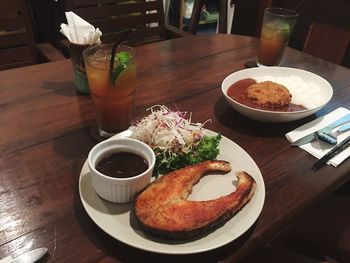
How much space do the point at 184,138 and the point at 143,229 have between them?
0.94ft

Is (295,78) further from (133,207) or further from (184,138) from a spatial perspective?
(133,207)

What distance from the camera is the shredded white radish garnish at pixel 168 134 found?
82 cm

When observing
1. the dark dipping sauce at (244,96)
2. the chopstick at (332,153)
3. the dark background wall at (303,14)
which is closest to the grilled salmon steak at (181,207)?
the chopstick at (332,153)

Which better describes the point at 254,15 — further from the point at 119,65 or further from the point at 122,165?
the point at 122,165

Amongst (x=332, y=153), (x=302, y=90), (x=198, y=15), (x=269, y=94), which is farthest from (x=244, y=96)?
(x=198, y=15)

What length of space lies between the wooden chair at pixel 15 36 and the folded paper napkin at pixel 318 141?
4.96 feet

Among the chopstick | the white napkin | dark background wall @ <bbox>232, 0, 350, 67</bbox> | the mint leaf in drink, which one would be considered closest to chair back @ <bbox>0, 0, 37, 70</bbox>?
the white napkin

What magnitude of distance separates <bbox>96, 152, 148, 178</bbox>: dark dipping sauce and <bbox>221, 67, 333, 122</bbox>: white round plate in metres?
0.43

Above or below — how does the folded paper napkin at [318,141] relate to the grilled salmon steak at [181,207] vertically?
below

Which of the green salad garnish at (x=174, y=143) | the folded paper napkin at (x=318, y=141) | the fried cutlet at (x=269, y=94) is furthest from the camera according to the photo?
the fried cutlet at (x=269, y=94)

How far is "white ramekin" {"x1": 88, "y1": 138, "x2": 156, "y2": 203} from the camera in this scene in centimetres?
66

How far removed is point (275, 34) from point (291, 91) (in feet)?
1.15

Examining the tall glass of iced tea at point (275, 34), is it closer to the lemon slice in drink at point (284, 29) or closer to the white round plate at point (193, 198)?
the lemon slice in drink at point (284, 29)

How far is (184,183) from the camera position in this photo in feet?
2.36
